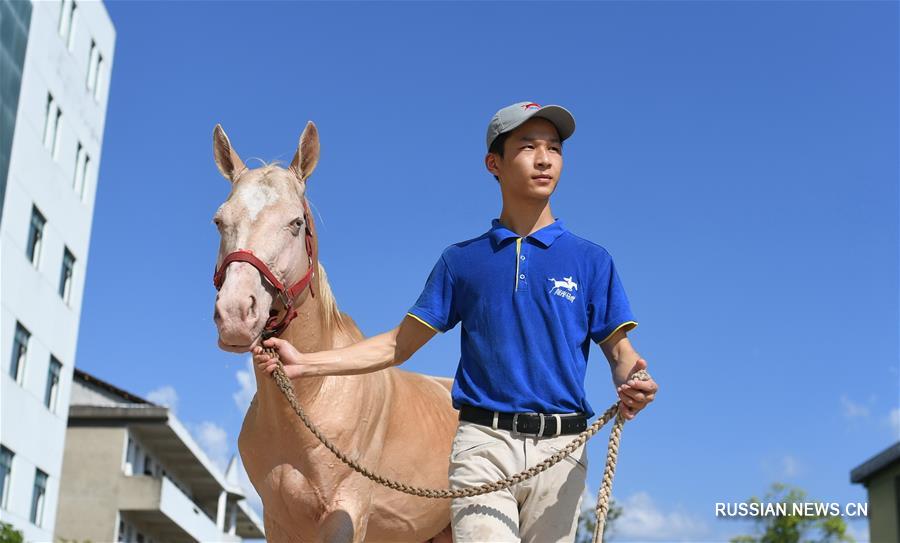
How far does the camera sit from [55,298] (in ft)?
116

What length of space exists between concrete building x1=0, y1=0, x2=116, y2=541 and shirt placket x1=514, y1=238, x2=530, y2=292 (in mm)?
29219

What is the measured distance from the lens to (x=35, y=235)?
109ft

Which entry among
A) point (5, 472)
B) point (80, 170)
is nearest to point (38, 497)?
point (5, 472)

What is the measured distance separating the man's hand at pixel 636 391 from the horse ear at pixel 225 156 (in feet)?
8.13

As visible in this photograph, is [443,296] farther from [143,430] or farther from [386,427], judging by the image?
[143,430]

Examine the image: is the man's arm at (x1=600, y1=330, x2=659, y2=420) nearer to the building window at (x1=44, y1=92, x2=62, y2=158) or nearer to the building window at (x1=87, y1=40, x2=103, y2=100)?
the building window at (x1=44, y1=92, x2=62, y2=158)

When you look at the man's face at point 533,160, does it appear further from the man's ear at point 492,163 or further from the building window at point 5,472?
the building window at point 5,472

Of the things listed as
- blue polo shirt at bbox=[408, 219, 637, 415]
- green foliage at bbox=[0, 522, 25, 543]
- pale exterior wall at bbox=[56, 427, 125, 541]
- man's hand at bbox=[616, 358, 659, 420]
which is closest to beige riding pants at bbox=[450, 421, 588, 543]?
blue polo shirt at bbox=[408, 219, 637, 415]

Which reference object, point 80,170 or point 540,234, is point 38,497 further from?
point 540,234

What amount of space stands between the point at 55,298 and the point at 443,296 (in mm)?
33882

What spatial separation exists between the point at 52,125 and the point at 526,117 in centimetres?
3423

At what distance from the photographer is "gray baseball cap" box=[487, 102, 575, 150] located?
4223 mm

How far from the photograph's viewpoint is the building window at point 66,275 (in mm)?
36469

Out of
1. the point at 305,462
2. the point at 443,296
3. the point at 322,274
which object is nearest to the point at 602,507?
the point at 443,296
